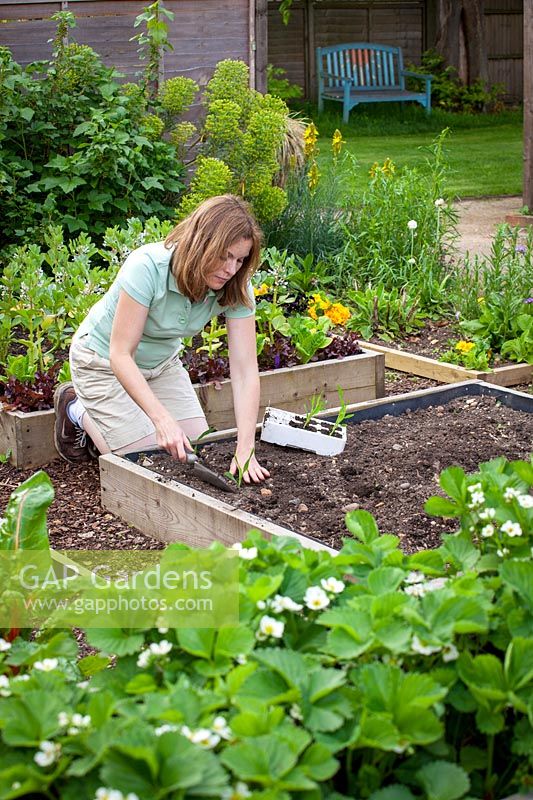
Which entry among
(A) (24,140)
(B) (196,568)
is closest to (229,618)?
(B) (196,568)

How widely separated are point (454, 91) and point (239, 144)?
13.7 m

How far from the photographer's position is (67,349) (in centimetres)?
558

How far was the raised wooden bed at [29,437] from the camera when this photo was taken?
4.72 metres

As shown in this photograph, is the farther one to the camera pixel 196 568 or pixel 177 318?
pixel 177 318

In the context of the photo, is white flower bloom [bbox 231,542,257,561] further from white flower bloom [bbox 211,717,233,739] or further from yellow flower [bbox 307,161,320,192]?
yellow flower [bbox 307,161,320,192]

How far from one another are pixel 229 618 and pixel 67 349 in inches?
Result: 152

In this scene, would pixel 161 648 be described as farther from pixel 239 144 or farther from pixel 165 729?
pixel 239 144

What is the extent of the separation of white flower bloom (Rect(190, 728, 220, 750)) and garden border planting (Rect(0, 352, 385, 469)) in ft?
10.7

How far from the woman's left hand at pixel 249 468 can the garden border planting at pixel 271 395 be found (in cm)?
99

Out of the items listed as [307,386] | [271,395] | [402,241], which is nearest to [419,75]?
[402,241]

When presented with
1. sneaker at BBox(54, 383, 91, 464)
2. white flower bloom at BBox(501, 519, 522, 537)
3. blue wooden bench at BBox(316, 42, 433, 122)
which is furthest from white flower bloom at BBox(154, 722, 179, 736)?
blue wooden bench at BBox(316, 42, 433, 122)

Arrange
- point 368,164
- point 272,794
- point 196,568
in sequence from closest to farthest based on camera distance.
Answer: point 272,794 < point 196,568 < point 368,164

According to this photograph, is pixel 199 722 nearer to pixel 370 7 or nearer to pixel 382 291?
pixel 382 291

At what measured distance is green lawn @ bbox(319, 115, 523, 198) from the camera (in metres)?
12.3
